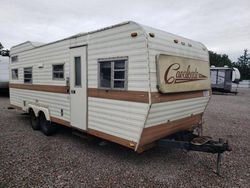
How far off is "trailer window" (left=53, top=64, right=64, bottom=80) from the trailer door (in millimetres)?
586

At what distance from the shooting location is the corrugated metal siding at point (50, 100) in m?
6.20

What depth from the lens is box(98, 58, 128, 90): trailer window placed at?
4465 mm

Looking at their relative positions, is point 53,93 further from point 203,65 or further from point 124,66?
point 203,65

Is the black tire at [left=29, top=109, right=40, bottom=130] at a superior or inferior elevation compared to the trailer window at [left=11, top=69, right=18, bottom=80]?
inferior

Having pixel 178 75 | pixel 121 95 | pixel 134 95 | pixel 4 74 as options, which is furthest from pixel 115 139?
pixel 4 74

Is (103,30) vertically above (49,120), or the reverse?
(103,30)

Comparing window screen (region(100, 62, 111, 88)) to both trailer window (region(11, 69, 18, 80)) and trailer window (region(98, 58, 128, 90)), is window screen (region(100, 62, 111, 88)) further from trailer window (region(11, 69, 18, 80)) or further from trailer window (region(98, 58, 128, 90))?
trailer window (region(11, 69, 18, 80))

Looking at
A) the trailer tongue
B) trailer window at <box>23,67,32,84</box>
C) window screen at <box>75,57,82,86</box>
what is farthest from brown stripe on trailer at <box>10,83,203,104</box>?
trailer window at <box>23,67,32,84</box>

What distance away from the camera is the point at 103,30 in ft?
16.0

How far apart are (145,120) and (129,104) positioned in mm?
498

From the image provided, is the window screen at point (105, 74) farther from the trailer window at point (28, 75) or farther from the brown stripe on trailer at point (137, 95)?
the trailer window at point (28, 75)

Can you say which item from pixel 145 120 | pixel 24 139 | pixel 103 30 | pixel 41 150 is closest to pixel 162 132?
pixel 145 120

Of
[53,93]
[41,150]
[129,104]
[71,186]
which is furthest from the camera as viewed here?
[53,93]

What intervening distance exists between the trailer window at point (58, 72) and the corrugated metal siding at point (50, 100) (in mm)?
530
